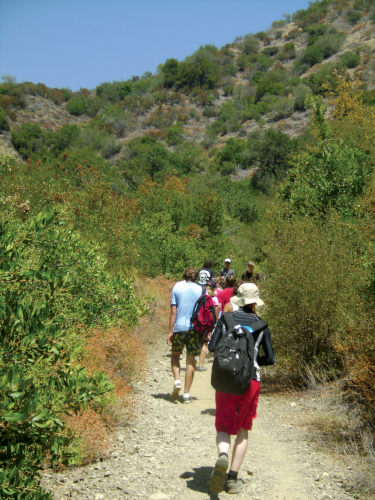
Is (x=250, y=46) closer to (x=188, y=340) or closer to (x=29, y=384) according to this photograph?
(x=188, y=340)

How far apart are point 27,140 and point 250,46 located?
55175 mm

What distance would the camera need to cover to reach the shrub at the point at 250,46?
92.8 metres

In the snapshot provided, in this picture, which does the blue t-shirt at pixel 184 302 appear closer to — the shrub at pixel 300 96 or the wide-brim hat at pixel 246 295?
the wide-brim hat at pixel 246 295

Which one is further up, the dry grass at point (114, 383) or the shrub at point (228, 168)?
the shrub at point (228, 168)

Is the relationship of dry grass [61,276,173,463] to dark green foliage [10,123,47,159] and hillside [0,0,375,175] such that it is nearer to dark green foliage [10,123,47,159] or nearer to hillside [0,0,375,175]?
hillside [0,0,375,175]

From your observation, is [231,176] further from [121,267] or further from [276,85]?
[121,267]

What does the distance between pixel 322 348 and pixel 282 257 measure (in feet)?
4.91

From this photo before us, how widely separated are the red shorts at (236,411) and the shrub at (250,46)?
96754 millimetres

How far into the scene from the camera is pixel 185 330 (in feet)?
22.5

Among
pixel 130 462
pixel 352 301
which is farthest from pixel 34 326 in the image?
pixel 352 301

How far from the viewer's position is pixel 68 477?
4.41m

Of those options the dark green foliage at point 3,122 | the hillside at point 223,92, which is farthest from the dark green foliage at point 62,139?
the dark green foliage at point 3,122

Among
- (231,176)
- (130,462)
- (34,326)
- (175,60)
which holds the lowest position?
(130,462)

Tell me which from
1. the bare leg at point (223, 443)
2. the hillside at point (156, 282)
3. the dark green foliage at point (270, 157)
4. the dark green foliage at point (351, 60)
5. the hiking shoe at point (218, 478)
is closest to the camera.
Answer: the hillside at point (156, 282)
